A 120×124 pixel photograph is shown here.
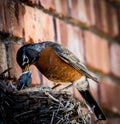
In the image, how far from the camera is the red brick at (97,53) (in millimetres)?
2598

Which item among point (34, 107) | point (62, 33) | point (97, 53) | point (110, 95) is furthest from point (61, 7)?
point (34, 107)

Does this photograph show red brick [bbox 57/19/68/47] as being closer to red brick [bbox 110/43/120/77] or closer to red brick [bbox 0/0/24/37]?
red brick [bbox 0/0/24/37]

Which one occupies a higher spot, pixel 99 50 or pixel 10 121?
pixel 99 50

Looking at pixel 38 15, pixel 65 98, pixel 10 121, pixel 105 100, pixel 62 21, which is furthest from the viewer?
pixel 105 100

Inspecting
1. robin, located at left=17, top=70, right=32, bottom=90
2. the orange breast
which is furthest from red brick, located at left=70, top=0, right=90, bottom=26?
robin, located at left=17, top=70, right=32, bottom=90

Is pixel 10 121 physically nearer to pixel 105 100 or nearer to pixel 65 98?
pixel 65 98

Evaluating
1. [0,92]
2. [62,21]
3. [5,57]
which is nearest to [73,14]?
[62,21]

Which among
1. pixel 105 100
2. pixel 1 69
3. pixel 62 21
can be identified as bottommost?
pixel 105 100

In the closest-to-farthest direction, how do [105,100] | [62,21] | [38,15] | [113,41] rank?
1. [38,15]
2. [62,21]
3. [105,100]
4. [113,41]

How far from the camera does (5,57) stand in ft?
6.46

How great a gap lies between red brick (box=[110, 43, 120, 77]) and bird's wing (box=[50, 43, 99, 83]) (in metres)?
0.56

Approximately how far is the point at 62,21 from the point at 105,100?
0.45 meters

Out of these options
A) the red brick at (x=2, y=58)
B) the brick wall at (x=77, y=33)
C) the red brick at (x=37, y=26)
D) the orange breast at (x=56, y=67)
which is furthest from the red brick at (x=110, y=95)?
the red brick at (x=2, y=58)

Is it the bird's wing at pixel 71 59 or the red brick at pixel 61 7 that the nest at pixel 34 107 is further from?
the red brick at pixel 61 7
